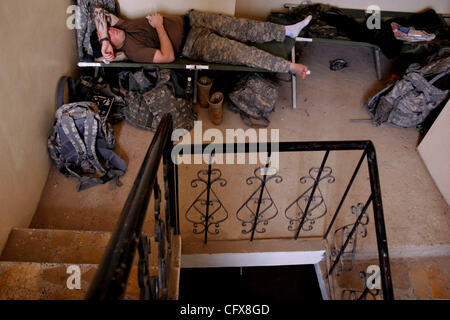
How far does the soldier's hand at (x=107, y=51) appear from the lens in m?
3.07

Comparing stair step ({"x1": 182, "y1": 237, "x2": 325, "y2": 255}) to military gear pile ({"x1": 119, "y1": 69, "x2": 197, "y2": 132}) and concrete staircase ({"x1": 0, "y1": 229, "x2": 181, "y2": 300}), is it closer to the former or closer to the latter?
concrete staircase ({"x1": 0, "y1": 229, "x2": 181, "y2": 300})

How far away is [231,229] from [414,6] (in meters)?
Answer: 3.62

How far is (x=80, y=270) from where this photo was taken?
73.5 inches

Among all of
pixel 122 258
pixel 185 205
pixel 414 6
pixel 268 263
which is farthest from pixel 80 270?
pixel 414 6

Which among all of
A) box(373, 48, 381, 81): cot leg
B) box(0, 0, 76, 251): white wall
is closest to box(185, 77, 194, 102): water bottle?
box(0, 0, 76, 251): white wall

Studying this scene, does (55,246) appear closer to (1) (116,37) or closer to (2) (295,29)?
(1) (116,37)

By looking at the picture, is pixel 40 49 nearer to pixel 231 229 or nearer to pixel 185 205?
pixel 185 205

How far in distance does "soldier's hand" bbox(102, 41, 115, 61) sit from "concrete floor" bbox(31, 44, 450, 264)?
0.62 meters

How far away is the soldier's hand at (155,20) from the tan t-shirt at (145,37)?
39 millimetres

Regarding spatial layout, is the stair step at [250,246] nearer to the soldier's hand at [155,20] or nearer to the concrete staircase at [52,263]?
the concrete staircase at [52,263]

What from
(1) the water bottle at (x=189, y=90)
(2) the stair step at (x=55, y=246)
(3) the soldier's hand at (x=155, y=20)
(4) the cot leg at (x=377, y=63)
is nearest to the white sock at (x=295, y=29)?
(4) the cot leg at (x=377, y=63)

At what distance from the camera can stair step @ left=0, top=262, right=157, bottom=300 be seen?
1781 mm

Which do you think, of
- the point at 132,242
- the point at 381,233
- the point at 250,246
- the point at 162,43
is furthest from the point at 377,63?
the point at 132,242

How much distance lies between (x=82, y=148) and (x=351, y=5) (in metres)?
3.48
